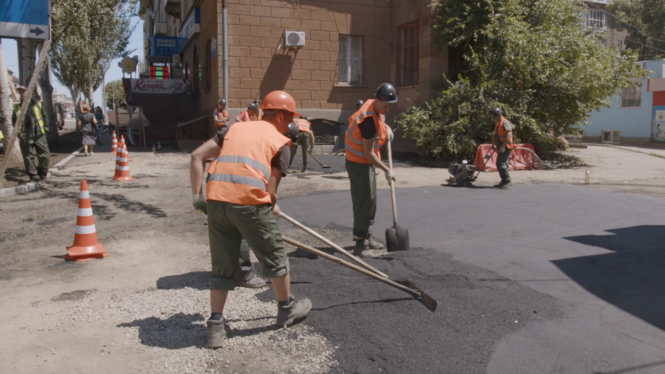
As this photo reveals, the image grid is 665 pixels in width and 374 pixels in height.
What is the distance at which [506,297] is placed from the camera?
4.34 m

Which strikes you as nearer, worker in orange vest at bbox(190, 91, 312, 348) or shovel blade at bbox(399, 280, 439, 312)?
worker in orange vest at bbox(190, 91, 312, 348)

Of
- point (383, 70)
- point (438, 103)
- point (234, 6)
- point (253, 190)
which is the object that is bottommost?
point (253, 190)

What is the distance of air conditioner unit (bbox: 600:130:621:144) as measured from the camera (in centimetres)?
2827

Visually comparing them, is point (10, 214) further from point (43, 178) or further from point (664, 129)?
point (664, 129)

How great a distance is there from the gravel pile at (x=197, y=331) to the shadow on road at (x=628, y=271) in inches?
95.6

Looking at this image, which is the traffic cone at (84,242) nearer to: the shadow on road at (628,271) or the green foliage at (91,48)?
the shadow on road at (628,271)

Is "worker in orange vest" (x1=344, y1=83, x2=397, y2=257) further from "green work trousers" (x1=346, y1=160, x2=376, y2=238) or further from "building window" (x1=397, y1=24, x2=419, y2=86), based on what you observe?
"building window" (x1=397, y1=24, x2=419, y2=86)

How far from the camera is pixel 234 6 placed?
54.4ft

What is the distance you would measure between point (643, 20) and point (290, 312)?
39.5 meters

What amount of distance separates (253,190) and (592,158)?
1629cm

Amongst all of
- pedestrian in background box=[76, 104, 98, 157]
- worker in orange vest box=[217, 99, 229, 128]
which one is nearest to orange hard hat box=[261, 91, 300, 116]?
worker in orange vest box=[217, 99, 229, 128]

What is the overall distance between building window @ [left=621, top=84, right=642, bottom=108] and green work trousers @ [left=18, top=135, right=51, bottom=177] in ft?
87.4

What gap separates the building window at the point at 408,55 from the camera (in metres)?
17.8

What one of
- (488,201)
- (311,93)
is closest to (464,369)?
(488,201)
